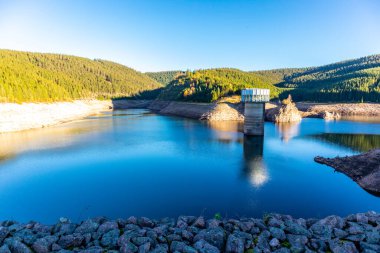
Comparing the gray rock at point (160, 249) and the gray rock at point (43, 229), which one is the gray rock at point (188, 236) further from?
the gray rock at point (43, 229)

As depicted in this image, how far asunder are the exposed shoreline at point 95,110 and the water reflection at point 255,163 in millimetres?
29294

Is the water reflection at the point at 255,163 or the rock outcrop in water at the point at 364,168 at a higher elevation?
the rock outcrop in water at the point at 364,168

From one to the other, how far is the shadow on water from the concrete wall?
381 inches

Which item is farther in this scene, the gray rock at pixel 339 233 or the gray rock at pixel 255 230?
the gray rock at pixel 255 230

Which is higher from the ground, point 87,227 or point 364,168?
point 87,227

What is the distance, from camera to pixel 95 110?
355 ft

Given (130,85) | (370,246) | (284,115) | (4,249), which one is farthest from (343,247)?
(130,85)

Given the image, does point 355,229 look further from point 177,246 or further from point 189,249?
point 177,246

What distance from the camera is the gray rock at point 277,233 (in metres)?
9.37

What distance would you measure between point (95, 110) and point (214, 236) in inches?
4283

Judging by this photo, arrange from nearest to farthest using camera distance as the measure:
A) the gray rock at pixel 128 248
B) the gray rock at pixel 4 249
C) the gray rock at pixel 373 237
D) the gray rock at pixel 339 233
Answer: the gray rock at pixel 4 249, the gray rock at pixel 128 248, the gray rock at pixel 373 237, the gray rock at pixel 339 233

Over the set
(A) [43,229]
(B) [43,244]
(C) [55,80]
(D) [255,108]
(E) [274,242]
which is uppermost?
(C) [55,80]

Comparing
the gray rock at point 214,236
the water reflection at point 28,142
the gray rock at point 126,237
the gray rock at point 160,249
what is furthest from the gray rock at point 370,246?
the water reflection at point 28,142

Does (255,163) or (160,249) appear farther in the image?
(255,163)
